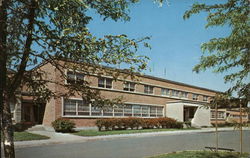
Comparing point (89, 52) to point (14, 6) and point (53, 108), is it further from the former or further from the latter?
point (53, 108)

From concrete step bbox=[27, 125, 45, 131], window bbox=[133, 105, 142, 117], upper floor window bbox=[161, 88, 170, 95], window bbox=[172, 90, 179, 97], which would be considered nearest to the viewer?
concrete step bbox=[27, 125, 45, 131]

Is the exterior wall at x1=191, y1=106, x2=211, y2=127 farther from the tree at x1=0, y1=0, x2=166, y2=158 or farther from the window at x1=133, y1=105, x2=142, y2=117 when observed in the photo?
the tree at x1=0, y1=0, x2=166, y2=158

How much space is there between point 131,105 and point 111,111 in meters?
6.98

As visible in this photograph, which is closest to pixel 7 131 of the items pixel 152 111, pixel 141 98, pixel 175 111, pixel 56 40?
pixel 56 40

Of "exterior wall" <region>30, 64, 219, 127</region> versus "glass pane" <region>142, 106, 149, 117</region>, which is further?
"glass pane" <region>142, 106, 149, 117</region>

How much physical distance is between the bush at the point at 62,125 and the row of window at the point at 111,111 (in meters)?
1.74

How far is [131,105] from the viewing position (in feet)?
111

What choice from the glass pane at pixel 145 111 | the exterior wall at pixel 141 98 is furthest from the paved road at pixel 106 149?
the glass pane at pixel 145 111

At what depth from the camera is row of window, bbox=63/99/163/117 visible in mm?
26064

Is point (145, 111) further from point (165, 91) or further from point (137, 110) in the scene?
point (165, 91)

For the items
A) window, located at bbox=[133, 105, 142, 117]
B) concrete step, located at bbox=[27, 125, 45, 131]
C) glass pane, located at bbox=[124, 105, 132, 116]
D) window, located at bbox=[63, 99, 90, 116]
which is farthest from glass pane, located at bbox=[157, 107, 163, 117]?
concrete step, located at bbox=[27, 125, 45, 131]

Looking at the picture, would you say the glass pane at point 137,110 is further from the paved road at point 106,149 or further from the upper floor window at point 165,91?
the paved road at point 106,149

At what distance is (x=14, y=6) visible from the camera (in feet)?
12.6

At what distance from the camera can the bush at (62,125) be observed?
23594 millimetres
